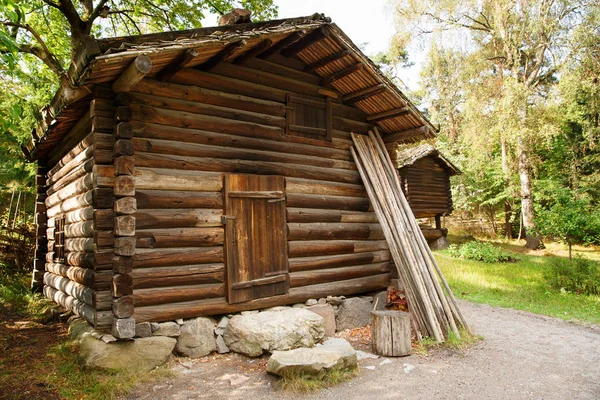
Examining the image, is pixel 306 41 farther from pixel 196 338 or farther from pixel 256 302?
pixel 196 338

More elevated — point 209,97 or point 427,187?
point 427,187

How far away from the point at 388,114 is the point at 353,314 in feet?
14.0

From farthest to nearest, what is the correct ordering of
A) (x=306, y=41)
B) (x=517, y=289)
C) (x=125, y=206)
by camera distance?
1. (x=517, y=289)
2. (x=306, y=41)
3. (x=125, y=206)

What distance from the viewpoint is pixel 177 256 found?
6125 mm

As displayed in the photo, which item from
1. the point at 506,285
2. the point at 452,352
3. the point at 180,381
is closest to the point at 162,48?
the point at 180,381

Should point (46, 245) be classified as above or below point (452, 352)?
above

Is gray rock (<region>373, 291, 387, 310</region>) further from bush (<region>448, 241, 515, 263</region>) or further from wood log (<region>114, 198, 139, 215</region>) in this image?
bush (<region>448, 241, 515, 263</region>)

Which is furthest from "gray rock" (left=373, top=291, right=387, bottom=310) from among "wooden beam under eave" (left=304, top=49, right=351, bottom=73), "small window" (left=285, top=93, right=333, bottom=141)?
"wooden beam under eave" (left=304, top=49, right=351, bottom=73)

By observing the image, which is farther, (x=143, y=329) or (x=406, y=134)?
(x=406, y=134)

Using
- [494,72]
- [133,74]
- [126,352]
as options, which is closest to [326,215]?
[126,352]

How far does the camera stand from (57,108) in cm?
649

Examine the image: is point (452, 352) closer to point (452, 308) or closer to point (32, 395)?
point (452, 308)

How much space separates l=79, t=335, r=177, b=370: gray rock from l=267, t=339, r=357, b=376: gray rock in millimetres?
1645

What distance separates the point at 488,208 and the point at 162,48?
31.6 meters
